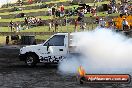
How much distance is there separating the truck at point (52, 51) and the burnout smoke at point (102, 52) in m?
0.46

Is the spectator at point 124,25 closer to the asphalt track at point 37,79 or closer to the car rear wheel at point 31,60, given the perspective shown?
the car rear wheel at point 31,60

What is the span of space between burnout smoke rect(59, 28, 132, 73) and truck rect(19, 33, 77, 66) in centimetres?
46

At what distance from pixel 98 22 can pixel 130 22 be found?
6.06 metres

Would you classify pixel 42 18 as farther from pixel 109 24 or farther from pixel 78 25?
pixel 109 24

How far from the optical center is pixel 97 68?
19609 millimetres

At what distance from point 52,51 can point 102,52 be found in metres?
2.89

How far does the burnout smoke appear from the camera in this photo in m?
19.5

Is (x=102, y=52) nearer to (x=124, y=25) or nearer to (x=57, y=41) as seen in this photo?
(x=57, y=41)

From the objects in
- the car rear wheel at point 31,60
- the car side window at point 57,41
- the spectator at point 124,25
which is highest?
the car side window at point 57,41

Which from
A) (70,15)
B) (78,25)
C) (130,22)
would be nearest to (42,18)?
(70,15)

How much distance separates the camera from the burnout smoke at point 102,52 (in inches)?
766

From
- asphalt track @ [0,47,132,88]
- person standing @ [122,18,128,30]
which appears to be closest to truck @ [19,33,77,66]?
asphalt track @ [0,47,132,88]

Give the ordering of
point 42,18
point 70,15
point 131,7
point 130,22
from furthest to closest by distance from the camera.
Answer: point 42,18
point 70,15
point 131,7
point 130,22

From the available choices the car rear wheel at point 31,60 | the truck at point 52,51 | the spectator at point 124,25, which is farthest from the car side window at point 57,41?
the spectator at point 124,25
